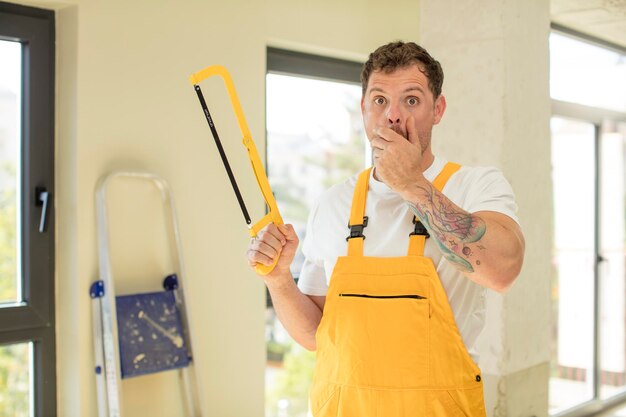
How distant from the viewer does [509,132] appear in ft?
11.3

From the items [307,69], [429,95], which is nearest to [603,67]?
[307,69]

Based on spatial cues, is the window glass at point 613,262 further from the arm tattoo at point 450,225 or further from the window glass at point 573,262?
the arm tattoo at point 450,225

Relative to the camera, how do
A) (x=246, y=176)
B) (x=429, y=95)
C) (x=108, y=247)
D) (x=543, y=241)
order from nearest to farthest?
(x=429, y=95), (x=108, y=247), (x=246, y=176), (x=543, y=241)

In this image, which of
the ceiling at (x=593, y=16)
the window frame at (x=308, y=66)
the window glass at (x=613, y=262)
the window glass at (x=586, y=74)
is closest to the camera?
the window frame at (x=308, y=66)

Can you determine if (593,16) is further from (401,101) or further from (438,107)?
(401,101)

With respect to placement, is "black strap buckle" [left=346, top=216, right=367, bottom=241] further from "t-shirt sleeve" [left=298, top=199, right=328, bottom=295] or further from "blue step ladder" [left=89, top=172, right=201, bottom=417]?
"blue step ladder" [left=89, top=172, right=201, bottom=417]

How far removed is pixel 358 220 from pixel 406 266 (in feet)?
0.62

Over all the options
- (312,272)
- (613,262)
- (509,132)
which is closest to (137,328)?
(312,272)

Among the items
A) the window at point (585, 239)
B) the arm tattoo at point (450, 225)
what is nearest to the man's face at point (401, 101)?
the arm tattoo at point (450, 225)

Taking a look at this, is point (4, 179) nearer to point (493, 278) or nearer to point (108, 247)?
point (108, 247)

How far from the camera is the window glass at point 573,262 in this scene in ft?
17.3

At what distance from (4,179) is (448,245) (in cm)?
195

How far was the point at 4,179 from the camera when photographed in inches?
108

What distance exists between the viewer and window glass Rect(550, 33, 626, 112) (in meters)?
4.75
